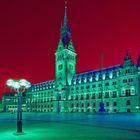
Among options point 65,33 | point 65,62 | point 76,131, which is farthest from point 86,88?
point 76,131

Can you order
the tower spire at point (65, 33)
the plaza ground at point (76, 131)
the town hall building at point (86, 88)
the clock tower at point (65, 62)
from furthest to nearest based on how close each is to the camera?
the tower spire at point (65, 33) → the clock tower at point (65, 62) → the town hall building at point (86, 88) → the plaza ground at point (76, 131)

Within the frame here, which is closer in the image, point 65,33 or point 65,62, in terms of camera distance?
point 65,62

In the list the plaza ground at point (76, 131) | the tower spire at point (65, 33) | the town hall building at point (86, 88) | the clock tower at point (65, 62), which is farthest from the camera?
the tower spire at point (65, 33)

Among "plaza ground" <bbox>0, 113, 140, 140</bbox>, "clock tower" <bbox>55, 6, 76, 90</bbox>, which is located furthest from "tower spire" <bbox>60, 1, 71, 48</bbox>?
"plaza ground" <bbox>0, 113, 140, 140</bbox>

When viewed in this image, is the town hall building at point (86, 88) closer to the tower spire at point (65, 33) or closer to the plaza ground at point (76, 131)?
the tower spire at point (65, 33)

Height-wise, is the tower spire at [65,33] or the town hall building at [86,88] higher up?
the tower spire at [65,33]

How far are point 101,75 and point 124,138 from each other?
315 ft

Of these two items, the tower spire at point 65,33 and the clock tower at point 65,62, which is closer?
the clock tower at point 65,62

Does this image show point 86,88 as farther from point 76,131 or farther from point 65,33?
point 76,131

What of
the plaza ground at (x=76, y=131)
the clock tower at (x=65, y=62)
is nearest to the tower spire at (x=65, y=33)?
the clock tower at (x=65, y=62)

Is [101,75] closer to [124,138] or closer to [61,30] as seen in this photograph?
[61,30]

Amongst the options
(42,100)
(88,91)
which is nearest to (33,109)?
(42,100)

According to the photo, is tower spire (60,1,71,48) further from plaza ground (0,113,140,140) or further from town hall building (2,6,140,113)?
plaza ground (0,113,140,140)

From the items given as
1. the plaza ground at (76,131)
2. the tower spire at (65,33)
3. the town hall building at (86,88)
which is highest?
the tower spire at (65,33)
